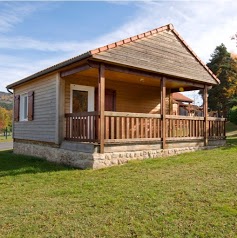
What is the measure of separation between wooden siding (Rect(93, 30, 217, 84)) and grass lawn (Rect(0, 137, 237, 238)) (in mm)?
3477

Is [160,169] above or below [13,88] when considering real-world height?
below

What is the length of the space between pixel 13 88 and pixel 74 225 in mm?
11725

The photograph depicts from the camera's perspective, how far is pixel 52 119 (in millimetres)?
10039

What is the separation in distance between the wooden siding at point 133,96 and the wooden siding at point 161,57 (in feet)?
8.67

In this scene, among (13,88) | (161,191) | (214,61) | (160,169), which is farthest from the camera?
(214,61)

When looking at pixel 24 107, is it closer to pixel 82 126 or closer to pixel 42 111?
pixel 42 111

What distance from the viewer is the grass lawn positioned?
3.78 metres

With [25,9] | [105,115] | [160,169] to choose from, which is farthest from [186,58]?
[25,9]

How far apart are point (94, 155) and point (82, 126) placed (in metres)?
1.29

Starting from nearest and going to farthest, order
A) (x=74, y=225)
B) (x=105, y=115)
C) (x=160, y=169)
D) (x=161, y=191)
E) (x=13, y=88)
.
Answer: (x=74, y=225) → (x=161, y=191) → (x=160, y=169) → (x=105, y=115) → (x=13, y=88)

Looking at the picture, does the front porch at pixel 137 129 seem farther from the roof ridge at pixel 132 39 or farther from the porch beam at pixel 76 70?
the roof ridge at pixel 132 39

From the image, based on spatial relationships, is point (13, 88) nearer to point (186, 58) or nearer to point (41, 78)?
point (41, 78)

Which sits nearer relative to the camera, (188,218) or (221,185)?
(188,218)

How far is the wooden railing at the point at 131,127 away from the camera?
8.26 metres
